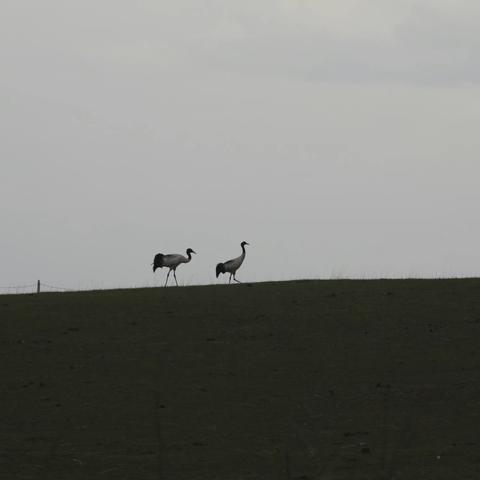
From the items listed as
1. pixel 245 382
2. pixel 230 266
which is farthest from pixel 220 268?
pixel 245 382

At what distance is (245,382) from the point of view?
27.3m

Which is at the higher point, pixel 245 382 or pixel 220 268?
pixel 220 268

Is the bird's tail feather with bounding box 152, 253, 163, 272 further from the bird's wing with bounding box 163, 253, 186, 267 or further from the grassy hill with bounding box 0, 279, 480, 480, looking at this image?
the grassy hill with bounding box 0, 279, 480, 480

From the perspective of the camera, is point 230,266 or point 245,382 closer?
point 245,382

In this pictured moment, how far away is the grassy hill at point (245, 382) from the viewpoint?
21812 mm

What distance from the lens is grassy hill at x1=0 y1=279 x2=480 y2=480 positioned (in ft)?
71.6

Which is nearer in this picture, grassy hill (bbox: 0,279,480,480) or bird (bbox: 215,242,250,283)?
grassy hill (bbox: 0,279,480,480)

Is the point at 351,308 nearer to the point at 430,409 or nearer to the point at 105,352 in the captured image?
the point at 105,352

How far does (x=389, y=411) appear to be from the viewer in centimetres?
2481

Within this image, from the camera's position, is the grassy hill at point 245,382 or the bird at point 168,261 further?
the bird at point 168,261

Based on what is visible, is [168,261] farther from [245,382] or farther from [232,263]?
[245,382]

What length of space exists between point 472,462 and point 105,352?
11.0 metres

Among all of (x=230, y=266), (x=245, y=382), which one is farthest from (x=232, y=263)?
(x=245, y=382)

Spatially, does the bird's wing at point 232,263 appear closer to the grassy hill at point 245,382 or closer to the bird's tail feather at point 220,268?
the bird's tail feather at point 220,268
